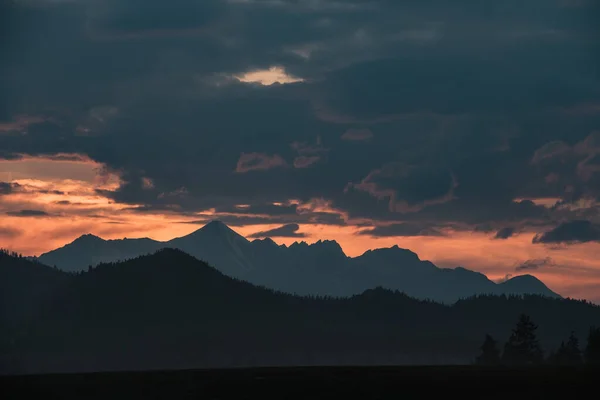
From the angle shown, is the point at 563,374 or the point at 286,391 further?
the point at 563,374

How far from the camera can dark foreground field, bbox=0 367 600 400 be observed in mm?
146750

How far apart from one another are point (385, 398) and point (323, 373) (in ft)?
128

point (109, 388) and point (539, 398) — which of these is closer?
point (539, 398)

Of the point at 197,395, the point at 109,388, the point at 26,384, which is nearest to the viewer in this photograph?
the point at 197,395

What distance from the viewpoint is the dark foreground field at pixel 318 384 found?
147 metres

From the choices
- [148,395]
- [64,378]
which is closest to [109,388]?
[148,395]

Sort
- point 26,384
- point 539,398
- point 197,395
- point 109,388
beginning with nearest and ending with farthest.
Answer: point 539,398, point 197,395, point 109,388, point 26,384

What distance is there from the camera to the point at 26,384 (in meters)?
177

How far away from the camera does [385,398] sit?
463 feet

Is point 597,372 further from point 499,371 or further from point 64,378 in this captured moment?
point 64,378

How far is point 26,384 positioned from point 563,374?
93.0 m

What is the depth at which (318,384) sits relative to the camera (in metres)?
159

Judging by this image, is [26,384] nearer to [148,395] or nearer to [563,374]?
[148,395]

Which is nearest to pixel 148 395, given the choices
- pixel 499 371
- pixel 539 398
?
pixel 539 398
